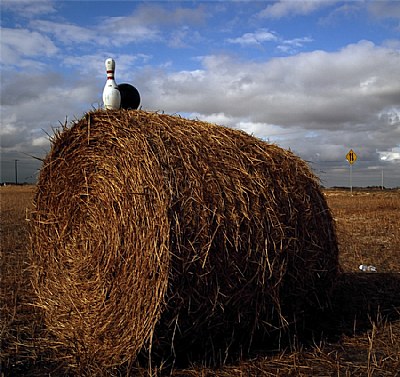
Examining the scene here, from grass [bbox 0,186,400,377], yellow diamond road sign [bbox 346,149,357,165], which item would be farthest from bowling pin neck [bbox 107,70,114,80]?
yellow diamond road sign [bbox 346,149,357,165]

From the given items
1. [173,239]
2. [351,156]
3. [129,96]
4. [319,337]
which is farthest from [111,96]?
[351,156]

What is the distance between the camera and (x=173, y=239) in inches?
157

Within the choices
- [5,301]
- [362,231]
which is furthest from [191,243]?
[362,231]

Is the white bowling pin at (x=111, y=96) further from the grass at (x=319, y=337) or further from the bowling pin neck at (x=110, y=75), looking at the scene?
the grass at (x=319, y=337)

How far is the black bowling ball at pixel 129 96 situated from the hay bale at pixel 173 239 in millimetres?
622

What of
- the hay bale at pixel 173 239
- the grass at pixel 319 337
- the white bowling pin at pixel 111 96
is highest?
the white bowling pin at pixel 111 96

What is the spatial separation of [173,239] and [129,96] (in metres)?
2.28

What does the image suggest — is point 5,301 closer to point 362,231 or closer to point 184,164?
point 184,164

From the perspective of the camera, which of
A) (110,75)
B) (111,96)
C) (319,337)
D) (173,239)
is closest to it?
(173,239)

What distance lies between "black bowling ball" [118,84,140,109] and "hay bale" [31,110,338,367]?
2.04 feet

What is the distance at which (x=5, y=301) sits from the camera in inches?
242

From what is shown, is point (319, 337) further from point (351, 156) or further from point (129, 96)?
point (351, 156)

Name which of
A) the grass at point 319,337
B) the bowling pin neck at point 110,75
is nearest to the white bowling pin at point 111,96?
the bowling pin neck at point 110,75

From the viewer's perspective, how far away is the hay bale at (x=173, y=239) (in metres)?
4.09
